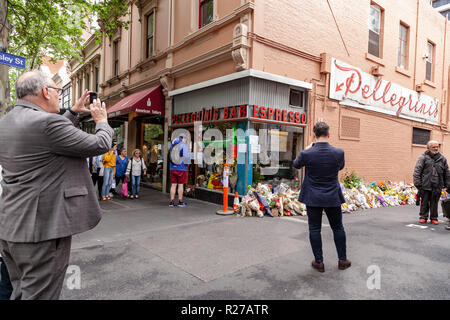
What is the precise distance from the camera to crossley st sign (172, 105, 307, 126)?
7512mm

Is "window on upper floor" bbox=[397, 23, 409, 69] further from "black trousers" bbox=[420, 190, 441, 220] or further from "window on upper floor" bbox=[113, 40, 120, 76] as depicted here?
"window on upper floor" bbox=[113, 40, 120, 76]

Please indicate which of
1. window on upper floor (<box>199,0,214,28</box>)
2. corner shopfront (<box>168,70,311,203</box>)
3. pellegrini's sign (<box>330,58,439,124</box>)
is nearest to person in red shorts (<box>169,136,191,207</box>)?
corner shopfront (<box>168,70,311,203</box>)

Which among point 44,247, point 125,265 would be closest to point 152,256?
point 125,265

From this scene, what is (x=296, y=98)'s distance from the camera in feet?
28.6

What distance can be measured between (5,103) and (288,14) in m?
7.74

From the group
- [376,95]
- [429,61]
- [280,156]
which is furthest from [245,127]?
[429,61]

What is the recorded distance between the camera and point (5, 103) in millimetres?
6406

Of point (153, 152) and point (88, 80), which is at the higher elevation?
point (88, 80)

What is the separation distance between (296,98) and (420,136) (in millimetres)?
9273

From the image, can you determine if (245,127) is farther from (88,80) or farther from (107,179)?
(88,80)

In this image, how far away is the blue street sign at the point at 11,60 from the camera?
5227 millimetres

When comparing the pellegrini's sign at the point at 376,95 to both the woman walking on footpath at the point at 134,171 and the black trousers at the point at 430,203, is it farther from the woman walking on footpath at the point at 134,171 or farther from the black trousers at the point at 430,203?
the woman walking on footpath at the point at 134,171

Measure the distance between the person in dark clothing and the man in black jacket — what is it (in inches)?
175
